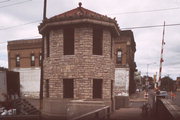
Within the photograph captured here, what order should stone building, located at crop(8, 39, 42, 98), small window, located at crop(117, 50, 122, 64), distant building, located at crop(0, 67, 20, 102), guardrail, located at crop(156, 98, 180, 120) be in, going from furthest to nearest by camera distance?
stone building, located at crop(8, 39, 42, 98)
small window, located at crop(117, 50, 122, 64)
distant building, located at crop(0, 67, 20, 102)
guardrail, located at crop(156, 98, 180, 120)

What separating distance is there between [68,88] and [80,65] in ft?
6.92

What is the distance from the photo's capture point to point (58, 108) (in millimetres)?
15047

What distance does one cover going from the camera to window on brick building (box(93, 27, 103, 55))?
15148 mm

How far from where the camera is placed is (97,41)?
15242 mm

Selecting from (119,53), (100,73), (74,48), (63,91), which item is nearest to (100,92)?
(100,73)

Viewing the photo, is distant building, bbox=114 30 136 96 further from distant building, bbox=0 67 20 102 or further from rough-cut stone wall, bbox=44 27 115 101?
distant building, bbox=0 67 20 102

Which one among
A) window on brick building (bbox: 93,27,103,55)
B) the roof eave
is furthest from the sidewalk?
the roof eave

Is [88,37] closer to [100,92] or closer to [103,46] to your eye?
[103,46]

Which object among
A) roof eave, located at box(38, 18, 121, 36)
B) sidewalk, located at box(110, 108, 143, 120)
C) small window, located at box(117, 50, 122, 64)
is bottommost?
sidewalk, located at box(110, 108, 143, 120)

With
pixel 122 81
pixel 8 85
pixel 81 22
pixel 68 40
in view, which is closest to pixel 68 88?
pixel 68 40

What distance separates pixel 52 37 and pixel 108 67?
5237 mm

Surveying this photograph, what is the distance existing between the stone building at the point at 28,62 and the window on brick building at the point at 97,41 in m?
18.5

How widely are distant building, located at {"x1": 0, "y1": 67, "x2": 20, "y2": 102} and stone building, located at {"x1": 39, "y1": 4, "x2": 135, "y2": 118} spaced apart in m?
4.61

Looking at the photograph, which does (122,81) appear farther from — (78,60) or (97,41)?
(78,60)
